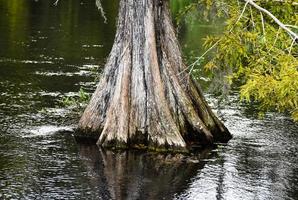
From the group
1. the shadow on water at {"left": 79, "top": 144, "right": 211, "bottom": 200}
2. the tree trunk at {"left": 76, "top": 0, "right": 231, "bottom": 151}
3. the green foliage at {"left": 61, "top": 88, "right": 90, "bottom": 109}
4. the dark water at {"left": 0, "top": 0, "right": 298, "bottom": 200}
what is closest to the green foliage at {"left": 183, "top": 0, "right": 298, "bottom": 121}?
the tree trunk at {"left": 76, "top": 0, "right": 231, "bottom": 151}

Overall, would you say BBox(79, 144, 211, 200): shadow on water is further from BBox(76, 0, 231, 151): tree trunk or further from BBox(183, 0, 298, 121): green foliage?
BBox(183, 0, 298, 121): green foliage

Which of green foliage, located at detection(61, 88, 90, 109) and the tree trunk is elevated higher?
the tree trunk

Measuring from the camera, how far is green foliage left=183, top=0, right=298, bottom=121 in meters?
10.3

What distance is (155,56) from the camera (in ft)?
48.2

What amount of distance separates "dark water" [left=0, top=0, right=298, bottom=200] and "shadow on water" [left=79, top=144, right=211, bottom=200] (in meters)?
0.02

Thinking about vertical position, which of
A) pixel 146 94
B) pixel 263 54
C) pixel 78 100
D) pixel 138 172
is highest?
pixel 263 54

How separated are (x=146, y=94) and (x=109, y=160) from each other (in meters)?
1.89

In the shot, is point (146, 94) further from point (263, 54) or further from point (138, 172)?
point (263, 54)

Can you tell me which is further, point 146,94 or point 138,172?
point 146,94

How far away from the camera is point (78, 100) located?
773 inches

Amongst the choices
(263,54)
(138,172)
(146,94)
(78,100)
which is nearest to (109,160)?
(138,172)

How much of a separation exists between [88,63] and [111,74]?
491 inches

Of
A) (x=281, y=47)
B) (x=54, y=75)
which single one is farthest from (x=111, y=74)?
(x=54, y=75)

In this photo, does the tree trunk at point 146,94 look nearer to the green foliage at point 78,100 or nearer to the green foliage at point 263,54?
the green foliage at point 263,54
